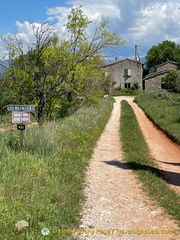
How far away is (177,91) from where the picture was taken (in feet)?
179

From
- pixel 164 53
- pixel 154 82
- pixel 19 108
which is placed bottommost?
pixel 19 108

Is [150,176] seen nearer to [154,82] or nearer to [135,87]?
[154,82]

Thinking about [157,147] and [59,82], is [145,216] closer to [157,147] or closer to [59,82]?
[157,147]

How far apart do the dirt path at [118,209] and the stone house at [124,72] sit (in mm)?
59508

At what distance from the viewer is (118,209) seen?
19.4 ft

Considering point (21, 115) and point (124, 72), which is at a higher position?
point (124, 72)

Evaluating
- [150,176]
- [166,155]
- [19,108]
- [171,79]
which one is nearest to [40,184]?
[19,108]

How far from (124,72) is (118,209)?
6281cm

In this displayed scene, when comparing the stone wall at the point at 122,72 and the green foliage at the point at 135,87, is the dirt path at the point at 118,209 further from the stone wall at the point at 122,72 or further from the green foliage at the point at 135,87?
the stone wall at the point at 122,72

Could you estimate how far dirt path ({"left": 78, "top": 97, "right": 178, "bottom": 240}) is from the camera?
16.2ft

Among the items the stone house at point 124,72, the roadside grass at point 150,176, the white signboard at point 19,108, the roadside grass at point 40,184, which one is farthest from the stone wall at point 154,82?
the white signboard at point 19,108

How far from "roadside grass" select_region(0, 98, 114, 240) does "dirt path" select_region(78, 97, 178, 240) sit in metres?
0.26

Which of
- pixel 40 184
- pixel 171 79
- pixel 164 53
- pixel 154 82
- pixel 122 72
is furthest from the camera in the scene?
pixel 164 53

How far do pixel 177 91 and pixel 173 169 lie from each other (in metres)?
47.4
